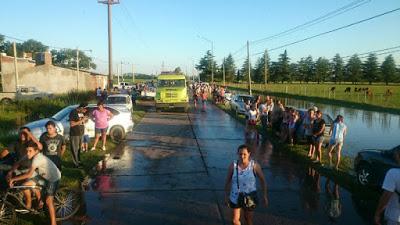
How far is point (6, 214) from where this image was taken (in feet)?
22.9

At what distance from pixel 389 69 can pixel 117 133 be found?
108 meters

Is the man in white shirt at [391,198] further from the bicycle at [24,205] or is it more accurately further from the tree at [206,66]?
the tree at [206,66]

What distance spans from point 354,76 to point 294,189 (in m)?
119

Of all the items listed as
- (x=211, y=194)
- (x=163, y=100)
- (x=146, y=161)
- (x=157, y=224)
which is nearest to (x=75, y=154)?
(x=146, y=161)

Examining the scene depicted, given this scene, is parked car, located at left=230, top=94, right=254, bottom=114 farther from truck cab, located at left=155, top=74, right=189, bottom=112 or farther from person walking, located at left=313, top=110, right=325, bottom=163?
person walking, located at left=313, top=110, right=325, bottom=163

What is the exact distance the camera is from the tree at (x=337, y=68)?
12762 centimetres

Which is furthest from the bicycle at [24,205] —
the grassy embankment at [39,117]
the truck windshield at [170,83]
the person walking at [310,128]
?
the truck windshield at [170,83]

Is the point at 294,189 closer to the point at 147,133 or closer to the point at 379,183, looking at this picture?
the point at 379,183

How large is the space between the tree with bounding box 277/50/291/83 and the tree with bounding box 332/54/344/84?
1462 cm

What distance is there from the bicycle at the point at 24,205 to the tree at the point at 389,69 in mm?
115051

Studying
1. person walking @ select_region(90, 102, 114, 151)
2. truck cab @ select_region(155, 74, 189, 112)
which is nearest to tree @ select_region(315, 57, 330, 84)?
truck cab @ select_region(155, 74, 189, 112)

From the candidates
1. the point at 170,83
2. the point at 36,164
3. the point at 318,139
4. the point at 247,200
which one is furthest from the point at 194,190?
the point at 170,83

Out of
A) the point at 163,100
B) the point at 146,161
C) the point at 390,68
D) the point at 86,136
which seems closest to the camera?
the point at 146,161

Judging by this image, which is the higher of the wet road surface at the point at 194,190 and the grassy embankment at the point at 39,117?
the grassy embankment at the point at 39,117
